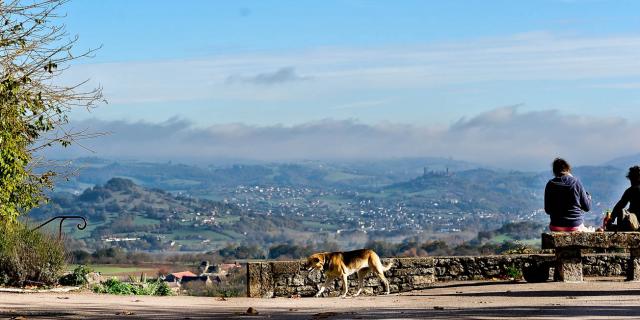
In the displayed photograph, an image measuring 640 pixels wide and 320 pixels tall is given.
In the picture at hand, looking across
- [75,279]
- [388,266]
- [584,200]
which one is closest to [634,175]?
[584,200]

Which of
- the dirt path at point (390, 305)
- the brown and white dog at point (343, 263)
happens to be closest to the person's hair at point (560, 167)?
the dirt path at point (390, 305)

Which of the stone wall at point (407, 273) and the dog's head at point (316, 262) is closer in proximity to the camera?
the dog's head at point (316, 262)

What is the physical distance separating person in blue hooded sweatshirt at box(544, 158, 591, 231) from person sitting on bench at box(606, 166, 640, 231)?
434 millimetres

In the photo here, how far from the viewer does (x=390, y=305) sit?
1606 cm

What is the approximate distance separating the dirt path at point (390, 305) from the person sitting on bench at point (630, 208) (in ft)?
2.84

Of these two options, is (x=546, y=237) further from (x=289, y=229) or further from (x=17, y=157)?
(x=289, y=229)

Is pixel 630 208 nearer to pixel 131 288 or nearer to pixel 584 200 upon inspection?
pixel 584 200

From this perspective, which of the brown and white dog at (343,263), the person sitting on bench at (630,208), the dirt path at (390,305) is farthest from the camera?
the brown and white dog at (343,263)

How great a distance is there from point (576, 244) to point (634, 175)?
162 cm

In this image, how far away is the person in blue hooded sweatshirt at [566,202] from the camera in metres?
18.3

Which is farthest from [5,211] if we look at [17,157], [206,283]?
[206,283]

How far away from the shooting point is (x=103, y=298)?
17.7m

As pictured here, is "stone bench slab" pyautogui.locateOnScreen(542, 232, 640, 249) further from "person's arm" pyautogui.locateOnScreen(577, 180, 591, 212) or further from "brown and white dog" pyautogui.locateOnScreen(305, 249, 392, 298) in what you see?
"brown and white dog" pyautogui.locateOnScreen(305, 249, 392, 298)

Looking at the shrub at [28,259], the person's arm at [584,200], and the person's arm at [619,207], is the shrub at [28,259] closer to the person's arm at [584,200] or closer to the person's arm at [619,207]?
the person's arm at [584,200]
